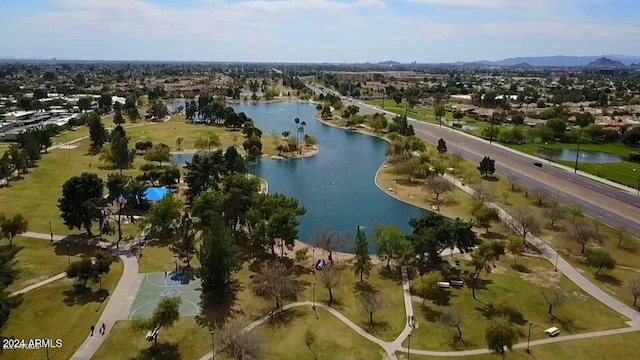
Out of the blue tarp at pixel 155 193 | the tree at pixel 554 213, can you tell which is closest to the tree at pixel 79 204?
the blue tarp at pixel 155 193

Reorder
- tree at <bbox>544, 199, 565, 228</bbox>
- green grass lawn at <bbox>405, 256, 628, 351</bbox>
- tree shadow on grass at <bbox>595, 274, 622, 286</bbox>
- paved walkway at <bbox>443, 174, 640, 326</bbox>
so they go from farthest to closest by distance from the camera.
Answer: tree at <bbox>544, 199, 565, 228</bbox> < tree shadow on grass at <bbox>595, 274, 622, 286</bbox> < paved walkway at <bbox>443, 174, 640, 326</bbox> < green grass lawn at <bbox>405, 256, 628, 351</bbox>

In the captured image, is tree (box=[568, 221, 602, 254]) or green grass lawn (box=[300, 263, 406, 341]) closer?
green grass lawn (box=[300, 263, 406, 341])

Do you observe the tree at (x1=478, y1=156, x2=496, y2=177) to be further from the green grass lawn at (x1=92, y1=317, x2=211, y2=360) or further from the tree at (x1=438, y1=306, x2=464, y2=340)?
the green grass lawn at (x1=92, y1=317, x2=211, y2=360)

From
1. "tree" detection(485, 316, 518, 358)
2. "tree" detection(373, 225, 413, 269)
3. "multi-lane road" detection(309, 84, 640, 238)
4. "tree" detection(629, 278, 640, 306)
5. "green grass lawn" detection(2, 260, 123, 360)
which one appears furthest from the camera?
"multi-lane road" detection(309, 84, 640, 238)

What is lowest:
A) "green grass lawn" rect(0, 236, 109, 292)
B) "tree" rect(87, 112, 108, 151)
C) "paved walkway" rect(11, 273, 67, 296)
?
"paved walkway" rect(11, 273, 67, 296)

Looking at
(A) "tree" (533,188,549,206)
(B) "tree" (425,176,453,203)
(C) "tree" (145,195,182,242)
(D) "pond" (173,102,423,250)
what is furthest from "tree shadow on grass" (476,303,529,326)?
(C) "tree" (145,195,182,242)

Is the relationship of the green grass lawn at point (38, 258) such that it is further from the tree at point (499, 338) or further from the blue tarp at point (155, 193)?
the tree at point (499, 338)

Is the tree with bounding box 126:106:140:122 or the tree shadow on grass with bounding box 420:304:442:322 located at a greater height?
the tree with bounding box 126:106:140:122

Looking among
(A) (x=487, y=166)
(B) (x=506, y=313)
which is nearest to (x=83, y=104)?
(A) (x=487, y=166)

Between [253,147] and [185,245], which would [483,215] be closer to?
[185,245]

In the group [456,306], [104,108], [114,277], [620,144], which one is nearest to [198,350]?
[114,277]
